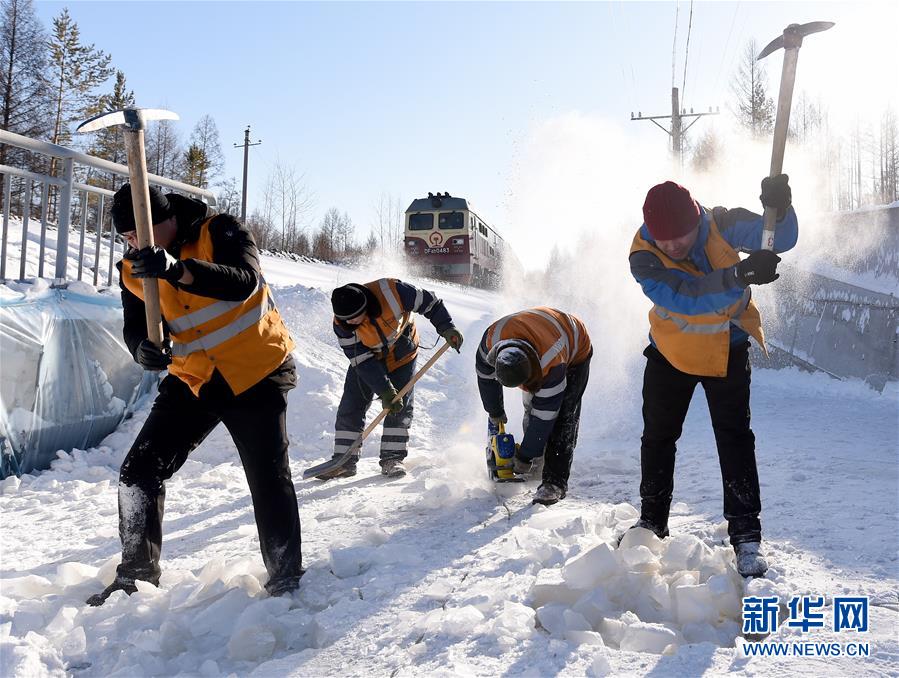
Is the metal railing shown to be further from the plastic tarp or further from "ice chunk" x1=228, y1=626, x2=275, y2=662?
"ice chunk" x1=228, y1=626, x2=275, y2=662

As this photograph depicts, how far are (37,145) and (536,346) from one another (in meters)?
3.68

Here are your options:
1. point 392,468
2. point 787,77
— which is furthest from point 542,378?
point 787,77

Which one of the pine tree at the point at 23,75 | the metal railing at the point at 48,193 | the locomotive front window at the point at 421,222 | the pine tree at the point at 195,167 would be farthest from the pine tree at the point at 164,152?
the metal railing at the point at 48,193

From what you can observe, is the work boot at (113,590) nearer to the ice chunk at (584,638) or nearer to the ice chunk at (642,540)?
the ice chunk at (584,638)

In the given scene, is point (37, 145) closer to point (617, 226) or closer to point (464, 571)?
point (464, 571)

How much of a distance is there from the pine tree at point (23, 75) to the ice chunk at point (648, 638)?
27.3 m

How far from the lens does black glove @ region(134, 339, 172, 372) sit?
7.54 feet

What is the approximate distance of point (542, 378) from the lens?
3475 millimetres

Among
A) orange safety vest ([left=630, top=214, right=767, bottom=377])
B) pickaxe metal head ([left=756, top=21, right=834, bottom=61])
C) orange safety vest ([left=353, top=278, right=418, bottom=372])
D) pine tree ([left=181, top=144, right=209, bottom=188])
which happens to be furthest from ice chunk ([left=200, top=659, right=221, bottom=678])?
pine tree ([left=181, top=144, right=209, bottom=188])

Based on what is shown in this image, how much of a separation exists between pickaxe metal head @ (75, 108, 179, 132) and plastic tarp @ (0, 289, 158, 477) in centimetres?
237

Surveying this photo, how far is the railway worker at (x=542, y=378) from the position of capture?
3383 millimetres

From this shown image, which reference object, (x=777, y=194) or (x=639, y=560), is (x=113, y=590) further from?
(x=777, y=194)

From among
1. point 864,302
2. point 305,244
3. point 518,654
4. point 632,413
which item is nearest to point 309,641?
point 518,654

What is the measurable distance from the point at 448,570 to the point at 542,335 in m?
1.38
